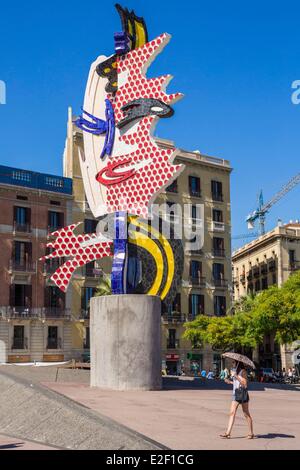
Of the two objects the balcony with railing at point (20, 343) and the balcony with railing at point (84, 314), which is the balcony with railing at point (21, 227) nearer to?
the balcony with railing at point (84, 314)

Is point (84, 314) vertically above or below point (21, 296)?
below

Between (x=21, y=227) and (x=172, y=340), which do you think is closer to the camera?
(x=21, y=227)

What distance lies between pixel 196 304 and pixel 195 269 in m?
2.96

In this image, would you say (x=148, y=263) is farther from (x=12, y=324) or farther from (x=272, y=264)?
(x=272, y=264)

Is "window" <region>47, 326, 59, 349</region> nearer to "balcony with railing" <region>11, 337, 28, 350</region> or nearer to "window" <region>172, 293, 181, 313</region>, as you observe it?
"balcony with railing" <region>11, 337, 28, 350</region>

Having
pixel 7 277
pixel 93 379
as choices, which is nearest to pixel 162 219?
pixel 7 277

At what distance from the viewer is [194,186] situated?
186 feet

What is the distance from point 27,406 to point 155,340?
26.6 feet

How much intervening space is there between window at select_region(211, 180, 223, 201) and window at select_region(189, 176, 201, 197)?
60.7 inches

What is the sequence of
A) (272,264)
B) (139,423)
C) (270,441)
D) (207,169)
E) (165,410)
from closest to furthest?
(270,441) → (139,423) → (165,410) → (207,169) → (272,264)

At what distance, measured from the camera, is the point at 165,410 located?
14727 millimetres

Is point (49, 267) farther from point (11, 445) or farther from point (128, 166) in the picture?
point (11, 445)

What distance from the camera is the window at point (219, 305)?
2184 inches

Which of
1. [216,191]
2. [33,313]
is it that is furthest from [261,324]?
[216,191]
